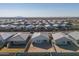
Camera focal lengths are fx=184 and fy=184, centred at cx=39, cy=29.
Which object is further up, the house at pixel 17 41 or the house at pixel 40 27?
the house at pixel 40 27

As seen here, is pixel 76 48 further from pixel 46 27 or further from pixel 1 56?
pixel 1 56

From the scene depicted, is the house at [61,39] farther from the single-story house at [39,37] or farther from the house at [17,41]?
the house at [17,41]

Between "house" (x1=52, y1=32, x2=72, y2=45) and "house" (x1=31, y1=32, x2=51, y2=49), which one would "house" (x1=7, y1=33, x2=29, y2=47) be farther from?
"house" (x1=52, y1=32, x2=72, y2=45)

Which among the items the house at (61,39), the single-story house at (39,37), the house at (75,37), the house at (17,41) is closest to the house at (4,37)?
the house at (17,41)

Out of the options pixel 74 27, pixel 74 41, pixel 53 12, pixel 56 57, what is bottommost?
pixel 56 57

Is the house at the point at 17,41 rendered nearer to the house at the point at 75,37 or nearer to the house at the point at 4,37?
the house at the point at 4,37

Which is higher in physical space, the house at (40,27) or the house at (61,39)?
the house at (40,27)

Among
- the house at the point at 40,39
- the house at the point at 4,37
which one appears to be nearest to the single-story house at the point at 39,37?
the house at the point at 40,39

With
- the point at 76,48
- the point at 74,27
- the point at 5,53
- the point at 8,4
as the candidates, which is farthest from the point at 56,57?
the point at 8,4
